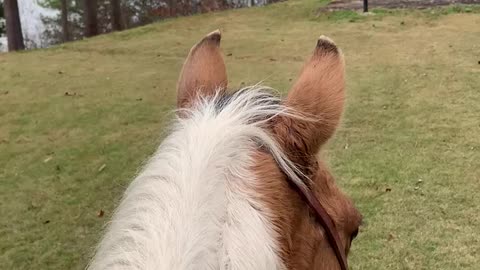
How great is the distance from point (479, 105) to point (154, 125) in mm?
2436

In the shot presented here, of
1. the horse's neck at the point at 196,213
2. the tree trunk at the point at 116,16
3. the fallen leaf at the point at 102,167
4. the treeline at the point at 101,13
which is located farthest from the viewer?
the tree trunk at the point at 116,16

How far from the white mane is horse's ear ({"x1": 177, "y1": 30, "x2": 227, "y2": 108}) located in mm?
202

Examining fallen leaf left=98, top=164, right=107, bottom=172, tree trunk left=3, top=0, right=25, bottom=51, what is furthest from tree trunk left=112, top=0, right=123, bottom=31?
fallen leaf left=98, top=164, right=107, bottom=172

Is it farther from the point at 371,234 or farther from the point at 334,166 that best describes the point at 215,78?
the point at 334,166

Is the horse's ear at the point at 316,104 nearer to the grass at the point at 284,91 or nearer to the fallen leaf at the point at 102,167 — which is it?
the grass at the point at 284,91

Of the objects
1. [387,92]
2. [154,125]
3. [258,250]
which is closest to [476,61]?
[387,92]

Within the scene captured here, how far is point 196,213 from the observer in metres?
0.77

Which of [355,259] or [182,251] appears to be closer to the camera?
[182,251]

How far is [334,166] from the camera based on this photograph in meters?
3.91

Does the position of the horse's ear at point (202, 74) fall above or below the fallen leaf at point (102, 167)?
above

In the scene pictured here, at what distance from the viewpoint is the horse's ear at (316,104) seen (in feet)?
3.06

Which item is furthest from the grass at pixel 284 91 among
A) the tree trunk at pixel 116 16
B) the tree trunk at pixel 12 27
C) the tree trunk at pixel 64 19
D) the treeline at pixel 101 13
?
the tree trunk at pixel 64 19

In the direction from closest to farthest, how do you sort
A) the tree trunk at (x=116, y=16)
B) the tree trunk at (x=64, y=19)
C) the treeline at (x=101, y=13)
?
the treeline at (x=101, y=13) → the tree trunk at (x=116, y=16) → the tree trunk at (x=64, y=19)

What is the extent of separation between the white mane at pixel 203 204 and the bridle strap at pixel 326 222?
4 centimetres
